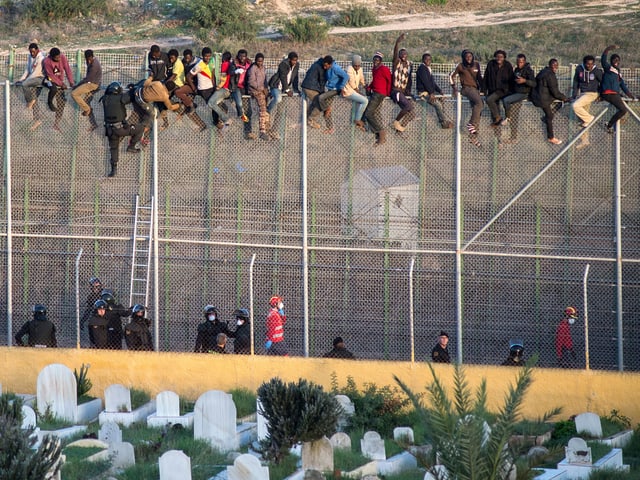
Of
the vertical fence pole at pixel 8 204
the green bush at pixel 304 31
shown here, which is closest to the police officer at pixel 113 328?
the vertical fence pole at pixel 8 204

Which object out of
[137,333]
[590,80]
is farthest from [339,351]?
[590,80]

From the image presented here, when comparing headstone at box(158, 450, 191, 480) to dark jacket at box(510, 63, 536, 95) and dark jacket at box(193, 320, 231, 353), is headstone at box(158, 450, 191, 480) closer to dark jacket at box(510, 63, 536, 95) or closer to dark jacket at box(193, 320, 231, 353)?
dark jacket at box(193, 320, 231, 353)

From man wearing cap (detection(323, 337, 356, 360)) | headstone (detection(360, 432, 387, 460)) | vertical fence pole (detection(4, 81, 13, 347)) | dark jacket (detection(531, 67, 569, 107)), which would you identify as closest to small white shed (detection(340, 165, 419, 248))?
man wearing cap (detection(323, 337, 356, 360))

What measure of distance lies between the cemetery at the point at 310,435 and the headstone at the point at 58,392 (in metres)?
0.01

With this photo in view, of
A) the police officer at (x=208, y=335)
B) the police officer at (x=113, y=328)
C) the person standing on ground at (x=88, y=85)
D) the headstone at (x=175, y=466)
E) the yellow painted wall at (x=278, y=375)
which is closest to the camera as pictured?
the headstone at (x=175, y=466)

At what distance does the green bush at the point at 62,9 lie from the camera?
122ft

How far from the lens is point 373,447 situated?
14.5m

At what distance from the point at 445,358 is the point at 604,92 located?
4.48m

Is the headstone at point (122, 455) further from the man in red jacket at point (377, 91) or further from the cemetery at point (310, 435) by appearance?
the man in red jacket at point (377, 91)

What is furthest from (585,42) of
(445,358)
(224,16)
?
(445,358)

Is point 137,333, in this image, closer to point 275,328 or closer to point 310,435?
point 275,328

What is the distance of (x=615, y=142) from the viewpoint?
1842 centimetres

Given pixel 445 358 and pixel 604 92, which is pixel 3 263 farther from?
pixel 604 92

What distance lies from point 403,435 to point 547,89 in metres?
6.26
